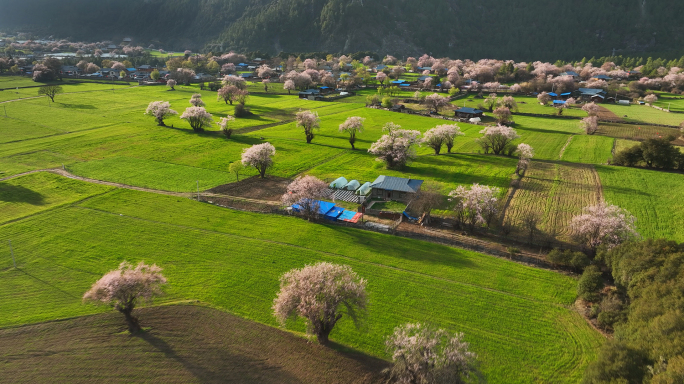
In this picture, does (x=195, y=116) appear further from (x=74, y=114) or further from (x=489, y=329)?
(x=489, y=329)

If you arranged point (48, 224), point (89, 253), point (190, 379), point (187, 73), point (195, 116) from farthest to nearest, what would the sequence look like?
point (187, 73) < point (195, 116) < point (48, 224) < point (89, 253) < point (190, 379)

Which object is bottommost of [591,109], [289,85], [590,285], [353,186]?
[590,285]

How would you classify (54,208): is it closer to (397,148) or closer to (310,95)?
(397,148)

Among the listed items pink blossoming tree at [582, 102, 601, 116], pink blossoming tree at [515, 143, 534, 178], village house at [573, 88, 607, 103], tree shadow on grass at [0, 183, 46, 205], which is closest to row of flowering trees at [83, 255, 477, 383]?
tree shadow on grass at [0, 183, 46, 205]

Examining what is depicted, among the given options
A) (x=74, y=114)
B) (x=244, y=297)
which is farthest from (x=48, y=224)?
(x=74, y=114)

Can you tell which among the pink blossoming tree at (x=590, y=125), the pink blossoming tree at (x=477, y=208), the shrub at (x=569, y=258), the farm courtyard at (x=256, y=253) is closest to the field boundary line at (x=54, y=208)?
the farm courtyard at (x=256, y=253)

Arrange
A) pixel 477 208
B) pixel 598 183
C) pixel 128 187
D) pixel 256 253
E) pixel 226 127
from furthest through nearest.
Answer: pixel 226 127, pixel 598 183, pixel 128 187, pixel 477 208, pixel 256 253

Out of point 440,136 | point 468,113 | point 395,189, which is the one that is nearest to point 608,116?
point 468,113

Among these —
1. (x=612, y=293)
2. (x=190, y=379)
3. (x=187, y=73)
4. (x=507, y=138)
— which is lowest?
(x=190, y=379)
